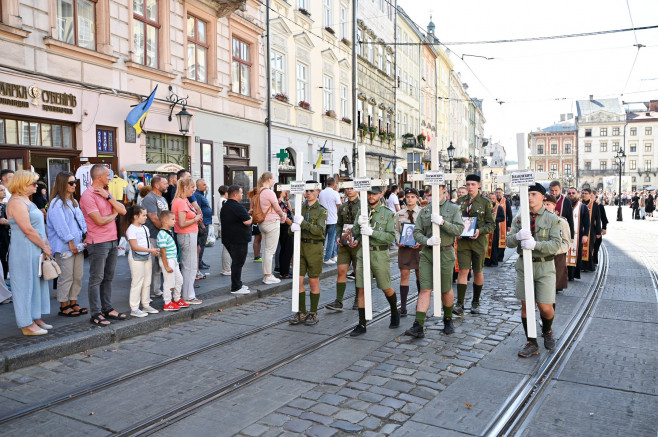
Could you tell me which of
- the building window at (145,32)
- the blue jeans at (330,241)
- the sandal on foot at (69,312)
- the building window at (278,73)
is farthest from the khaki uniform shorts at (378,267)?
the building window at (278,73)

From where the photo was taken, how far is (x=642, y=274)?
12.1 metres

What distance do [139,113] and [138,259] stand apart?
23.0 feet

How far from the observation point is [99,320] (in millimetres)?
6805

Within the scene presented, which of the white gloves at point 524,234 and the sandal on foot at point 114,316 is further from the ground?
the white gloves at point 524,234

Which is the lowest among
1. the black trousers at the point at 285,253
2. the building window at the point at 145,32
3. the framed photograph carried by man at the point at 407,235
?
the black trousers at the point at 285,253

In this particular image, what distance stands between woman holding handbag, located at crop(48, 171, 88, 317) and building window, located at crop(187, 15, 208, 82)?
9757 mm

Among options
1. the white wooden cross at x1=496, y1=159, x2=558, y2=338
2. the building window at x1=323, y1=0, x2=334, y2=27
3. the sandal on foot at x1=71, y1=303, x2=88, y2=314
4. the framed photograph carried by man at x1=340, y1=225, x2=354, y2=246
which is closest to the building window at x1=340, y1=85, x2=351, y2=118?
the building window at x1=323, y1=0, x2=334, y2=27

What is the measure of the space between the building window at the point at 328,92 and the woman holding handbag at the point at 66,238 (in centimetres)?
1924

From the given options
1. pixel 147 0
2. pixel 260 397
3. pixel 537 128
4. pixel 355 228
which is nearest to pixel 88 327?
pixel 260 397

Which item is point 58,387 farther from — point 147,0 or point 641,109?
point 641,109

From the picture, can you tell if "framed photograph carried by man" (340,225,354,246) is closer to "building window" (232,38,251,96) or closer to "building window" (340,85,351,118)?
"building window" (232,38,251,96)

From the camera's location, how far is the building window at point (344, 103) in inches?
1094

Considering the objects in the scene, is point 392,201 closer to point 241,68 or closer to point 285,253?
point 285,253

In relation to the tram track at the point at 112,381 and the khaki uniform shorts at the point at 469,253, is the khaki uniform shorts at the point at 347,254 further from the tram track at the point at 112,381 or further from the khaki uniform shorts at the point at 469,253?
the khaki uniform shorts at the point at 469,253
